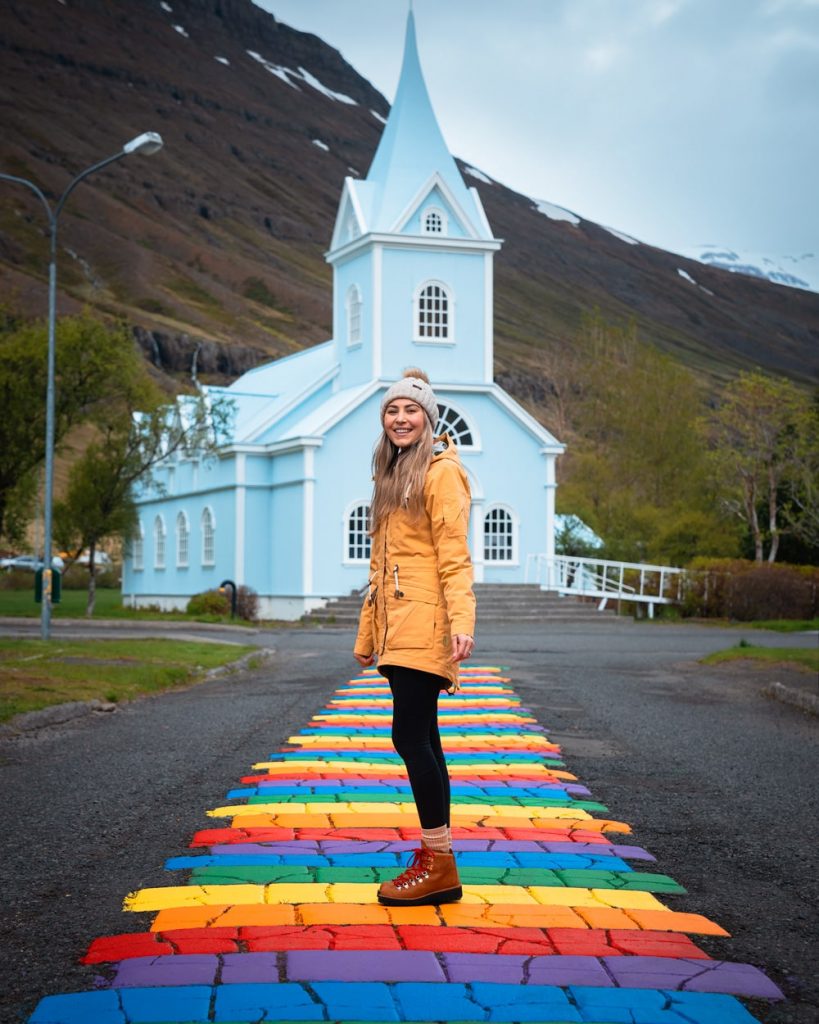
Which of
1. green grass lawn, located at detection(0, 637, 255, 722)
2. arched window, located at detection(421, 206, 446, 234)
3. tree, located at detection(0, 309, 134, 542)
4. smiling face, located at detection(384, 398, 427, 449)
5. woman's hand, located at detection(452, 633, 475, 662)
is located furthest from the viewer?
arched window, located at detection(421, 206, 446, 234)

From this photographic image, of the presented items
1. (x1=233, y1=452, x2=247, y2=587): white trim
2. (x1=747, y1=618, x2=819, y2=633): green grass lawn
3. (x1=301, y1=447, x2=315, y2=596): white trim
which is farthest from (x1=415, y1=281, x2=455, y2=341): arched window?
(x1=747, y1=618, x2=819, y2=633): green grass lawn

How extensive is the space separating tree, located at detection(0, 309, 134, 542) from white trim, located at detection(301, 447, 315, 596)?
227 inches

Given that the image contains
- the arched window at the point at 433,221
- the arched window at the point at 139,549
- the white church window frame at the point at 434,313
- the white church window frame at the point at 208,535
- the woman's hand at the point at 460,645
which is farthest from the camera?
the arched window at the point at 139,549

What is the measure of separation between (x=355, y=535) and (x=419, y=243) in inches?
331

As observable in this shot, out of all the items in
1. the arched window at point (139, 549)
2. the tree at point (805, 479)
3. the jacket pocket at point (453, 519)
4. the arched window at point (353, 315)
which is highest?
the arched window at point (353, 315)

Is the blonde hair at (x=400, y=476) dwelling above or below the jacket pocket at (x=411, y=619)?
above

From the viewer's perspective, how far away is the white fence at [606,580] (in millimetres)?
37875

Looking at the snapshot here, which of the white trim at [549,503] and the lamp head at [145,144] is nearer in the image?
the lamp head at [145,144]

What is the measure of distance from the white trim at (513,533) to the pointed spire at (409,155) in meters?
8.35

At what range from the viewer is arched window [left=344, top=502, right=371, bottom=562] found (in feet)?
122

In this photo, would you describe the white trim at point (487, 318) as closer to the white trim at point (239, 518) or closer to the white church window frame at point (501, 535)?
the white church window frame at point (501, 535)

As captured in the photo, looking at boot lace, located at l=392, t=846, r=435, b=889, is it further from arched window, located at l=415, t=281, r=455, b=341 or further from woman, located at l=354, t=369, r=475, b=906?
arched window, located at l=415, t=281, r=455, b=341

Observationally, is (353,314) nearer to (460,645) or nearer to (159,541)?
(159,541)

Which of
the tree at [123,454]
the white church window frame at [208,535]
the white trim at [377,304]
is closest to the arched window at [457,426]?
the white trim at [377,304]
